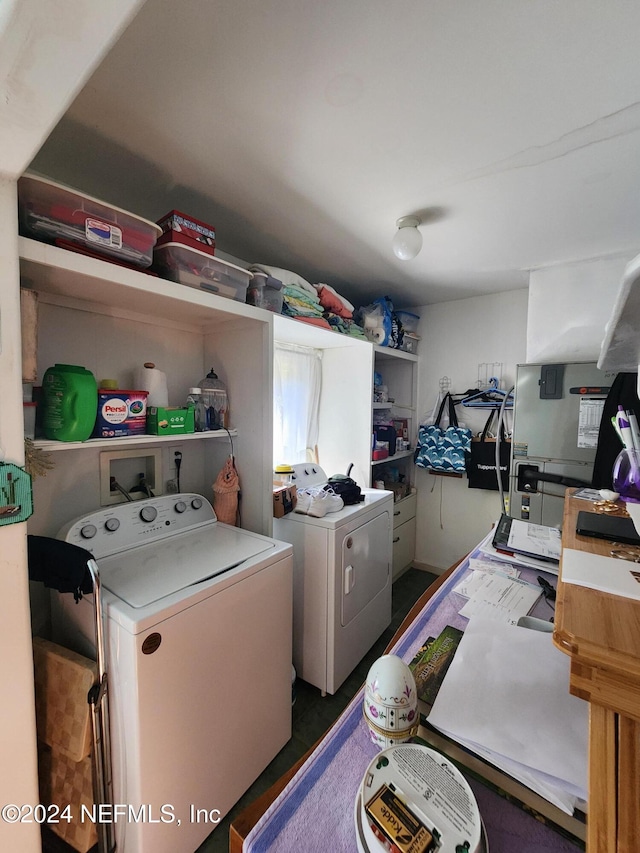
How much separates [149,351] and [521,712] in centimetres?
182

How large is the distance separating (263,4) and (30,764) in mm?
1948

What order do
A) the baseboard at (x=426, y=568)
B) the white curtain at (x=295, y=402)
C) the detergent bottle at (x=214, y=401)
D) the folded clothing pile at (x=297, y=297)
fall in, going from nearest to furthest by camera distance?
1. the detergent bottle at (x=214, y=401)
2. the folded clothing pile at (x=297, y=297)
3. the white curtain at (x=295, y=402)
4. the baseboard at (x=426, y=568)

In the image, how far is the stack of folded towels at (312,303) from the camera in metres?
1.89

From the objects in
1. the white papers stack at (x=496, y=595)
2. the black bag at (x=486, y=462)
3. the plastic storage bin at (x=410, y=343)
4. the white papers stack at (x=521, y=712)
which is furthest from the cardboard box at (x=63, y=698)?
the plastic storage bin at (x=410, y=343)

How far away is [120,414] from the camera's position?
1309 millimetres

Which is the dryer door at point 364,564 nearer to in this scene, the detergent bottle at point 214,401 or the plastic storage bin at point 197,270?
the detergent bottle at point 214,401

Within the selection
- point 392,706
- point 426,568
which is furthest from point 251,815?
point 426,568

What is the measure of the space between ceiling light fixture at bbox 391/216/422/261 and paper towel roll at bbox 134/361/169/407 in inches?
48.7

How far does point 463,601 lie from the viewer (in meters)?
1.09

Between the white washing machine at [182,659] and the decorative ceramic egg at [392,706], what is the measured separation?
26.9 inches

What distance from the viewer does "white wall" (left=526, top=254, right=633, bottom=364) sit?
82.1 inches

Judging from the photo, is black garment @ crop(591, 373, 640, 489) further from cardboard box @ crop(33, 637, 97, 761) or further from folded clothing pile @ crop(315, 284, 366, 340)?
cardboard box @ crop(33, 637, 97, 761)

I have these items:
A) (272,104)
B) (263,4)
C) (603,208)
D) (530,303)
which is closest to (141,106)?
(272,104)

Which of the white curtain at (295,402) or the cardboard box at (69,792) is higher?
the white curtain at (295,402)
